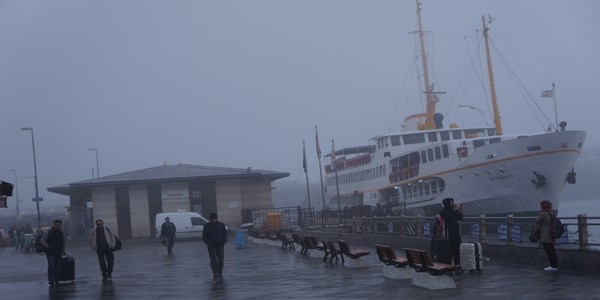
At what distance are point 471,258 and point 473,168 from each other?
95.1ft

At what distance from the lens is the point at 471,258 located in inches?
646

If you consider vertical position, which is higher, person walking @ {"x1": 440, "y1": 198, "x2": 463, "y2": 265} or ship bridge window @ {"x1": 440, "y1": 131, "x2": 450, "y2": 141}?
ship bridge window @ {"x1": 440, "y1": 131, "x2": 450, "y2": 141}

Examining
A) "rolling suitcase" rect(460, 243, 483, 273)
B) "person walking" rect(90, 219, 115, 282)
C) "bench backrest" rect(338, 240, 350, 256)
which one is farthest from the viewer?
"bench backrest" rect(338, 240, 350, 256)

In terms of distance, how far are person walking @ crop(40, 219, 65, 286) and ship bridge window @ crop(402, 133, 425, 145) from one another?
3847 centimetres

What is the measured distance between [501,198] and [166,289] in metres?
30.7

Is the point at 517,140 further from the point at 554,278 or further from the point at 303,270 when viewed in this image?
the point at 554,278

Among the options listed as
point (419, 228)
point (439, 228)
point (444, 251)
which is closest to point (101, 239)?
point (439, 228)

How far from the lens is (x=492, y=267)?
18.0 m

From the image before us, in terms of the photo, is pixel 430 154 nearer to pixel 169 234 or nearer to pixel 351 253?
pixel 169 234

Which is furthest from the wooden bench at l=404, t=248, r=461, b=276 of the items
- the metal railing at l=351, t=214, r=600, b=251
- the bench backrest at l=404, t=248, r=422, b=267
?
the metal railing at l=351, t=214, r=600, b=251

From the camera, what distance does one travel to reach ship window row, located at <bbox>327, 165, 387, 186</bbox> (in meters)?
55.5

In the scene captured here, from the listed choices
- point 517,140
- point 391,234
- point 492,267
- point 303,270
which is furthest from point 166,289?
point 517,140

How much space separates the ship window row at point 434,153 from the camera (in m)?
46.9

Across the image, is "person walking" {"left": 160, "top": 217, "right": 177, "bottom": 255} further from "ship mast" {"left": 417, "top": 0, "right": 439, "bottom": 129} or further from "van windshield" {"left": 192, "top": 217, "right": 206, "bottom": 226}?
"ship mast" {"left": 417, "top": 0, "right": 439, "bottom": 129}
